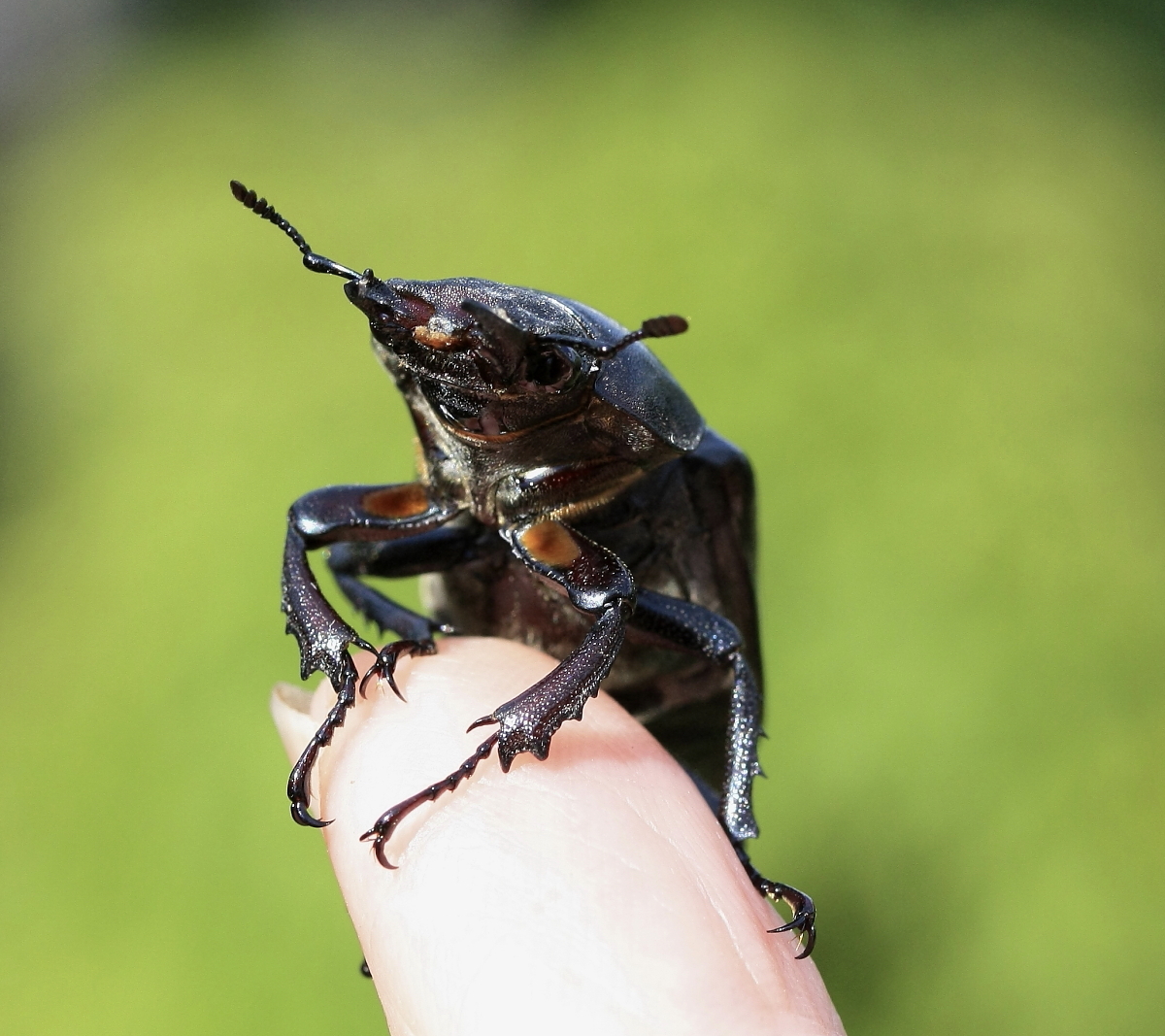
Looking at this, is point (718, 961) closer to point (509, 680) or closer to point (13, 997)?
point (509, 680)

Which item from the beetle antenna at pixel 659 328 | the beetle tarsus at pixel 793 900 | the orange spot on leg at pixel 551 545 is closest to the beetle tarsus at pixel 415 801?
the orange spot on leg at pixel 551 545

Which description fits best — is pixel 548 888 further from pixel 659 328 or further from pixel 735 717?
pixel 659 328

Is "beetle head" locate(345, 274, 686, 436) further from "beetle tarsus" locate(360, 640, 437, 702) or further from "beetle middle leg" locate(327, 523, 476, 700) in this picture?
"beetle tarsus" locate(360, 640, 437, 702)

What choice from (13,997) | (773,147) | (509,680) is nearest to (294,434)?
(13,997)

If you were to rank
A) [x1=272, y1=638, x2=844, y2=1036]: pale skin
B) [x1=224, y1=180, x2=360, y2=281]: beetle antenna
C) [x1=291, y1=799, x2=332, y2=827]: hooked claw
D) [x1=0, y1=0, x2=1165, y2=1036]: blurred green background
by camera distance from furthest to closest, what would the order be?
[x1=0, y1=0, x2=1165, y2=1036]: blurred green background < [x1=291, y1=799, x2=332, y2=827]: hooked claw < [x1=224, y1=180, x2=360, y2=281]: beetle antenna < [x1=272, y1=638, x2=844, y2=1036]: pale skin

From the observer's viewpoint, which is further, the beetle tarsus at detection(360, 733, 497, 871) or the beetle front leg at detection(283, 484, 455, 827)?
the beetle front leg at detection(283, 484, 455, 827)

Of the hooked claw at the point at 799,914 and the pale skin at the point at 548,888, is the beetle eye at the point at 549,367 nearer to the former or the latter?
the pale skin at the point at 548,888

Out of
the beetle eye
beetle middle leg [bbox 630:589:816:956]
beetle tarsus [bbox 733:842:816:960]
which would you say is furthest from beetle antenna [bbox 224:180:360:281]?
beetle tarsus [bbox 733:842:816:960]
